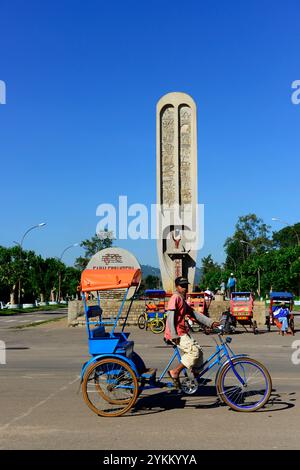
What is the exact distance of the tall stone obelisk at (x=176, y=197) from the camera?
41.5 meters

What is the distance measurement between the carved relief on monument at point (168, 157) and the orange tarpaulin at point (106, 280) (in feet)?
110

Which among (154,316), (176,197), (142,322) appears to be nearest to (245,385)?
(154,316)

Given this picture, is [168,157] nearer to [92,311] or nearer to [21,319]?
[21,319]

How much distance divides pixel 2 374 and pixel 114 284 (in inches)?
194

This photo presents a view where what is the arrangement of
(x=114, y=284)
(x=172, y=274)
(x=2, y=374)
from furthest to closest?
(x=172, y=274) < (x=2, y=374) < (x=114, y=284)

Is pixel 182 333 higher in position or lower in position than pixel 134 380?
higher

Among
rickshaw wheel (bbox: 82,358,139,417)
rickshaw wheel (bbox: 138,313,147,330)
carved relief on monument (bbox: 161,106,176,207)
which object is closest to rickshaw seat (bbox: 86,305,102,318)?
rickshaw wheel (bbox: 82,358,139,417)

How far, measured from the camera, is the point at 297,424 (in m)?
7.16

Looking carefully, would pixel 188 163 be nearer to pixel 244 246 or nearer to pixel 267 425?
pixel 267 425

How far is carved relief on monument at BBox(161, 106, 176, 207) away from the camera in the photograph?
138ft

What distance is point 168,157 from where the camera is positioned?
1677 inches

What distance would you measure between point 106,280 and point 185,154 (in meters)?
34.8

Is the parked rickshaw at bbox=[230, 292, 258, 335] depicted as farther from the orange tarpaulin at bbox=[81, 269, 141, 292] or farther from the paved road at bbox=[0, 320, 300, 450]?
the orange tarpaulin at bbox=[81, 269, 141, 292]
